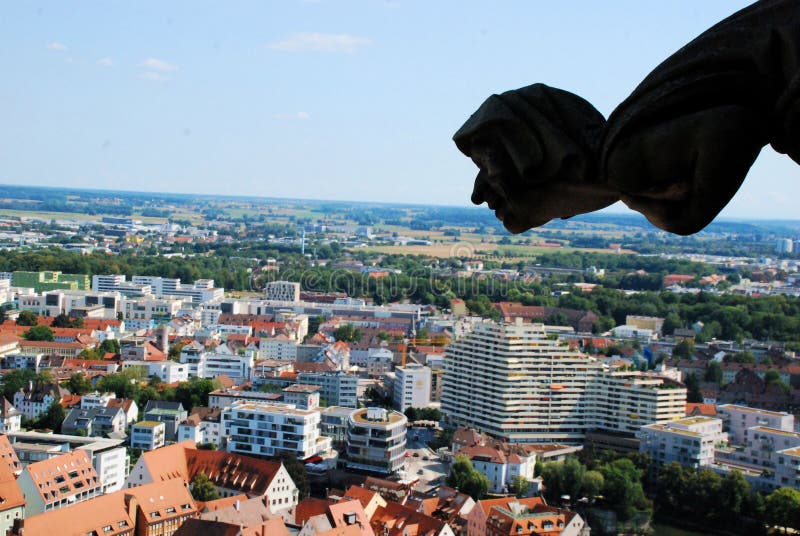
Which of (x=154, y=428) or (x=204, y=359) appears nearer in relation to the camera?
(x=154, y=428)

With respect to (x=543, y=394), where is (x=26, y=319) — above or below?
below

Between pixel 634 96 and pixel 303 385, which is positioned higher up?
pixel 634 96

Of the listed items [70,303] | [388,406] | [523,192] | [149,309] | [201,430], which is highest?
[523,192]

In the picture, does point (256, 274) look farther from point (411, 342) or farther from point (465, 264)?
point (411, 342)

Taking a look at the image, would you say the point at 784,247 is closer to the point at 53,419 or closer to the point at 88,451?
the point at 53,419

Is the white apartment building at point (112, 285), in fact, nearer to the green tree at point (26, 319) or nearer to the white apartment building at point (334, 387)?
the green tree at point (26, 319)

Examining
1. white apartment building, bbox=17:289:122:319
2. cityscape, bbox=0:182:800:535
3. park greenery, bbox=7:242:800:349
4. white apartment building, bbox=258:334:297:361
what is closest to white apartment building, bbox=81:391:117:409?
cityscape, bbox=0:182:800:535

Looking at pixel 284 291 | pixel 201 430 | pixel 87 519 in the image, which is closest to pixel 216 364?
pixel 201 430

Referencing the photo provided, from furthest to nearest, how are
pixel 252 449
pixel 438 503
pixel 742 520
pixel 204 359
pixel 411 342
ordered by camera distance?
pixel 411 342, pixel 204 359, pixel 252 449, pixel 742 520, pixel 438 503

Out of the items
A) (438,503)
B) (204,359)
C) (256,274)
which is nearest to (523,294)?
(256,274)
